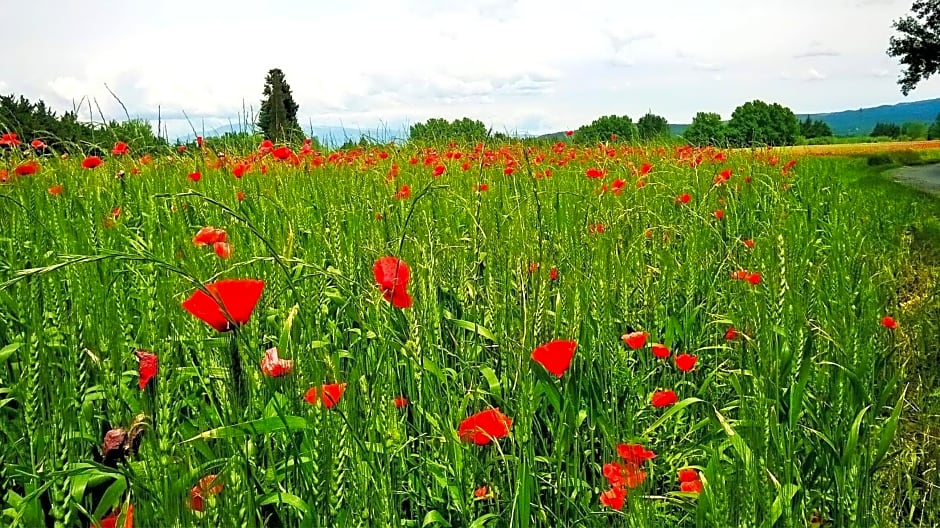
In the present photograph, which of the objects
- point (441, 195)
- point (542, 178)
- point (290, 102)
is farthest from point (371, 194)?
point (290, 102)

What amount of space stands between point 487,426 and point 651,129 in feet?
28.1

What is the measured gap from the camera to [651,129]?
29.6ft

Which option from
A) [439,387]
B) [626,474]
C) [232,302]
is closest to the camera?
[232,302]

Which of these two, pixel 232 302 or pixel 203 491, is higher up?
pixel 232 302

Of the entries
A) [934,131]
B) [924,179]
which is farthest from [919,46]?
[924,179]

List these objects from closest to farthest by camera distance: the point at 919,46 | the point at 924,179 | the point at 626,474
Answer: the point at 626,474, the point at 924,179, the point at 919,46

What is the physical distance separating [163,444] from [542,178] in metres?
3.86

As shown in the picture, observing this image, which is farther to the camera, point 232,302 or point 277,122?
point 277,122

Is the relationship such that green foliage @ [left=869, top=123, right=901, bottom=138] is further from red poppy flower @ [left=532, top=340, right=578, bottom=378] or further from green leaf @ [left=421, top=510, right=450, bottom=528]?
green leaf @ [left=421, top=510, right=450, bottom=528]

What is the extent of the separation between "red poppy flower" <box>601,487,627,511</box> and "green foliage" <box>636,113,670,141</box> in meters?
6.95

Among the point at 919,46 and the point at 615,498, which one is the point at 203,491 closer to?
the point at 615,498

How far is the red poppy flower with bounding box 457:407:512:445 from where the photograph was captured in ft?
3.51

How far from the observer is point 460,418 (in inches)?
51.4

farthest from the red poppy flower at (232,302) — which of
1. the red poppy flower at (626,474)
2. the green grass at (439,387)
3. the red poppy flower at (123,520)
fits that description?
the red poppy flower at (626,474)
